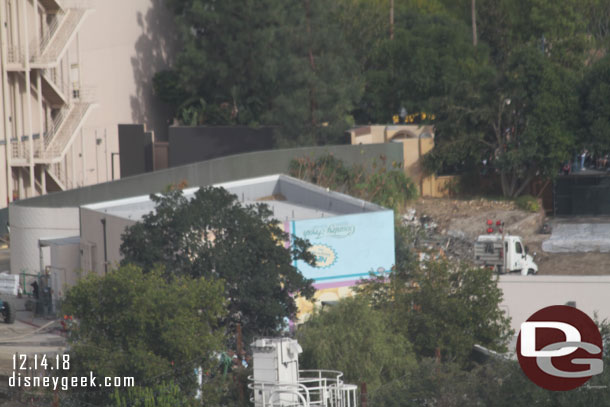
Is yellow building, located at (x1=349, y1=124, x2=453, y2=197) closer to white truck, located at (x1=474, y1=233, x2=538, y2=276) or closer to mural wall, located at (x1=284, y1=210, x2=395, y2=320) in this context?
white truck, located at (x1=474, y1=233, x2=538, y2=276)

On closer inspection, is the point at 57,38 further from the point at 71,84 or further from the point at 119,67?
the point at 119,67

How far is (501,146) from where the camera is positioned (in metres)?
54.8

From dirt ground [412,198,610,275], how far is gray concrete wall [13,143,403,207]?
10.8ft

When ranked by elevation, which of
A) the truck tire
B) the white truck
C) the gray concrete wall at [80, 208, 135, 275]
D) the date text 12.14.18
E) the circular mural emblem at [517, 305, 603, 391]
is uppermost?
the gray concrete wall at [80, 208, 135, 275]

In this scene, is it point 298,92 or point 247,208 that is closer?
point 247,208

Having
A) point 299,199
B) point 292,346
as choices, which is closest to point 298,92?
point 299,199

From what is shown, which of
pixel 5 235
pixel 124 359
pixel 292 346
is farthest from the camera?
pixel 5 235

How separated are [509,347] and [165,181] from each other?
1846 cm

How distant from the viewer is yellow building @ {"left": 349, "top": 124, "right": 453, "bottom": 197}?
180 feet

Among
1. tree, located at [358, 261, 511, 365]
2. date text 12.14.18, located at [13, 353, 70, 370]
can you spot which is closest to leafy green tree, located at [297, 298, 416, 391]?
tree, located at [358, 261, 511, 365]

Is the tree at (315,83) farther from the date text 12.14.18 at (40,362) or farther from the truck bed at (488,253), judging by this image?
the date text 12.14.18 at (40,362)

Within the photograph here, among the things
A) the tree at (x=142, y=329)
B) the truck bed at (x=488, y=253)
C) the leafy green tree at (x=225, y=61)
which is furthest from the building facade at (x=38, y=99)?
the tree at (x=142, y=329)

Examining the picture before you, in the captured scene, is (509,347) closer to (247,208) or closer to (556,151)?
(247,208)

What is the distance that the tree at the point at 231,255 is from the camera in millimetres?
29312
